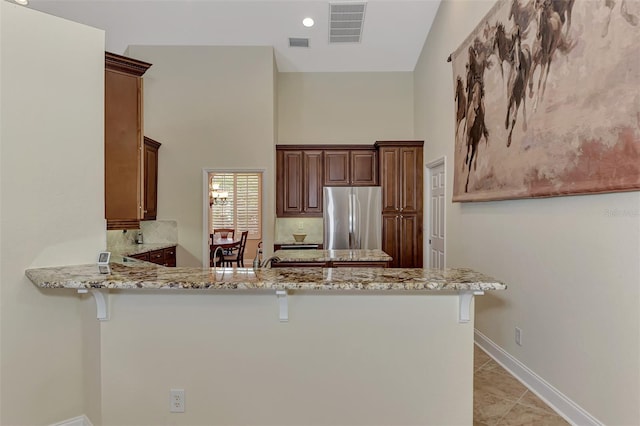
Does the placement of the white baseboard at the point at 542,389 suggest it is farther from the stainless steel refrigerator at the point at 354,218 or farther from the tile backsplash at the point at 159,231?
the tile backsplash at the point at 159,231

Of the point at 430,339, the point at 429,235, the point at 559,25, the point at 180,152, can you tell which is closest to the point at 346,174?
the point at 429,235

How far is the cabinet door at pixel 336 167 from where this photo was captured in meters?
5.70

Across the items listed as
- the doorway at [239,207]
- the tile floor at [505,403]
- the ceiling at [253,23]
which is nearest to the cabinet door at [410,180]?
the ceiling at [253,23]

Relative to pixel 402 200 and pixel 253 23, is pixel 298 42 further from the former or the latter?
pixel 402 200

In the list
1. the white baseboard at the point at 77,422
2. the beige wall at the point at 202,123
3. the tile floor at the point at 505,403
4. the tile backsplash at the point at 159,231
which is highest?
the beige wall at the point at 202,123

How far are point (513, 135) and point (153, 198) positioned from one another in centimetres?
476

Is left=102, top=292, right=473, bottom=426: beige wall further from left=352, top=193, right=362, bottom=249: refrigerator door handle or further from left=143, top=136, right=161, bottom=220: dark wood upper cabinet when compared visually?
left=352, top=193, right=362, bottom=249: refrigerator door handle

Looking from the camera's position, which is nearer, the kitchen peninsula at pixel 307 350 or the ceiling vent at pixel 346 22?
the kitchen peninsula at pixel 307 350

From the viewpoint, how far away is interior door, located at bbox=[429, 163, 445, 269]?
4.66 metres

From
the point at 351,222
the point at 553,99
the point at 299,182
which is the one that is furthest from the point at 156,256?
the point at 553,99

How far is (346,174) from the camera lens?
18.7 ft

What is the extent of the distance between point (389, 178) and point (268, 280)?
4259 mm

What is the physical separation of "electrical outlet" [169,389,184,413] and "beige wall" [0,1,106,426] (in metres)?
0.47

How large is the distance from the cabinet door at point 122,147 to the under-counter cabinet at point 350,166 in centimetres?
352
